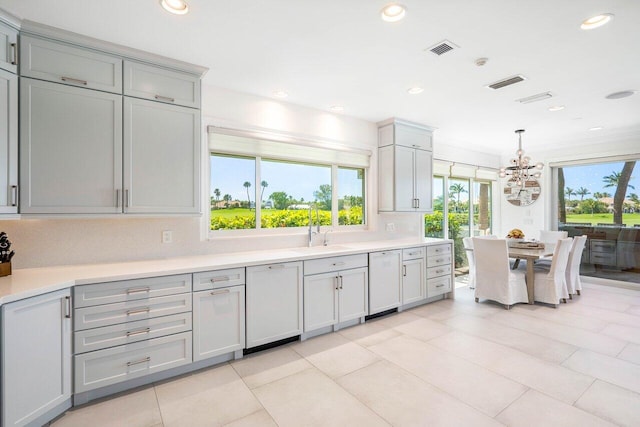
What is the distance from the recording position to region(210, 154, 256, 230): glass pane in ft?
10.7

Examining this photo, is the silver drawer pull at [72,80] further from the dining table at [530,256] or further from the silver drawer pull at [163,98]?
the dining table at [530,256]

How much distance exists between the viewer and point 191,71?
2705mm

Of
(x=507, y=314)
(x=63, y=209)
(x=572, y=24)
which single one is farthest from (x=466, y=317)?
(x=63, y=209)

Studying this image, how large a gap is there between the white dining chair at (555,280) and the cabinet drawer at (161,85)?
4.67 metres

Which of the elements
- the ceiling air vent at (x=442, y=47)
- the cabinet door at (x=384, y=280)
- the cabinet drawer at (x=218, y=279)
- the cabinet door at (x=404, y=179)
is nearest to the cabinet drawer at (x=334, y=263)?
the cabinet door at (x=384, y=280)

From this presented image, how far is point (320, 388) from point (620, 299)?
194 inches

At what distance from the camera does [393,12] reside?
2.02 m

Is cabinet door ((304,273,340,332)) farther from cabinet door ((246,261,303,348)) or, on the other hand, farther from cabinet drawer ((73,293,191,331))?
cabinet drawer ((73,293,191,331))

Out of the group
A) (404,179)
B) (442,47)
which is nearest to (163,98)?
(442,47)

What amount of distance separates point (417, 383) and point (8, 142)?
331cm

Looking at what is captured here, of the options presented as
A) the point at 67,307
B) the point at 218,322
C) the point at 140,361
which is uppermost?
the point at 67,307

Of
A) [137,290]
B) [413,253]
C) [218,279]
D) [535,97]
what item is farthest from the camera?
[413,253]

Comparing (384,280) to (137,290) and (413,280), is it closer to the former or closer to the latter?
(413,280)

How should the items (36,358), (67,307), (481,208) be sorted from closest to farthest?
1. (36,358)
2. (67,307)
3. (481,208)
